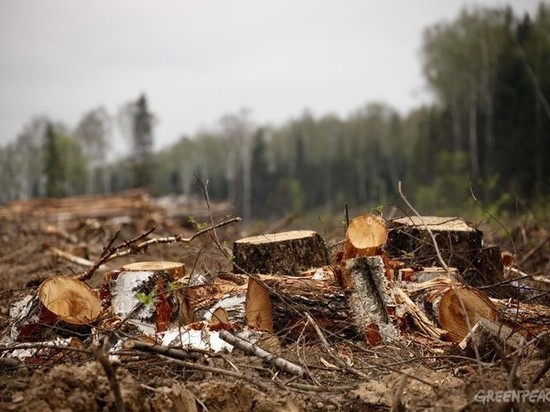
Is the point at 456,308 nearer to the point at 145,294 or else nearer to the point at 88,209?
the point at 145,294

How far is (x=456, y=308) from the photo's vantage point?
383 centimetres

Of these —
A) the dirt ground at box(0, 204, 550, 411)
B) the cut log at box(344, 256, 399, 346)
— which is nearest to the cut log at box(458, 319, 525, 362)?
the dirt ground at box(0, 204, 550, 411)

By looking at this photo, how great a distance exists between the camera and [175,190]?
4497cm

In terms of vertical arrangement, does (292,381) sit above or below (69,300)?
below

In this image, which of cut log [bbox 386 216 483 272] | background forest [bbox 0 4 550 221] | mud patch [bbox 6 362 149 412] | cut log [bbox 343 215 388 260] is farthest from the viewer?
background forest [bbox 0 4 550 221]

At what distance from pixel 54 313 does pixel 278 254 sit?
1878 millimetres

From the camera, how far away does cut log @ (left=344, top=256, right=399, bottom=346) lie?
381 centimetres

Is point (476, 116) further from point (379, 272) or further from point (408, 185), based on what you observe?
point (379, 272)

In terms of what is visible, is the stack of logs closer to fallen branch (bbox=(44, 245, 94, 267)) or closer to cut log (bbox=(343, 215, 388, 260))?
cut log (bbox=(343, 215, 388, 260))

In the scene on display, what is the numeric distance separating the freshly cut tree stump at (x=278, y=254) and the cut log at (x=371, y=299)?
0.68 meters

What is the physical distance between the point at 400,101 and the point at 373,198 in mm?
11344

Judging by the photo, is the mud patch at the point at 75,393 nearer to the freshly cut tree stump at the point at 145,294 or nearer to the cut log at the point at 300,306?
the freshly cut tree stump at the point at 145,294

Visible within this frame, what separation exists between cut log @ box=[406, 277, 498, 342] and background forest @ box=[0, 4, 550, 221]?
542 centimetres

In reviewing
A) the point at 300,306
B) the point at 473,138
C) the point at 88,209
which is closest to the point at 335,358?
the point at 300,306
